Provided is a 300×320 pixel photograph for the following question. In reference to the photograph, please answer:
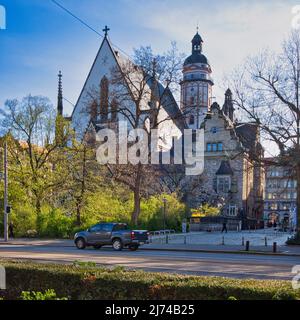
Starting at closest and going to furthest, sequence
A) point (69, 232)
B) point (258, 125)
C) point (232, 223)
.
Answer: point (258, 125) → point (69, 232) → point (232, 223)

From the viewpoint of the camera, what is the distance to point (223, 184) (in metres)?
65.1

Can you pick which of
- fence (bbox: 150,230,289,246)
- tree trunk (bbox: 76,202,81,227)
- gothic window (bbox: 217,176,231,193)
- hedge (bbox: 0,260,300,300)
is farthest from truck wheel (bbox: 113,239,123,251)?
gothic window (bbox: 217,176,231,193)

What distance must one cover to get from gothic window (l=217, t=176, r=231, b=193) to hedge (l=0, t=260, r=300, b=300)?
188 ft

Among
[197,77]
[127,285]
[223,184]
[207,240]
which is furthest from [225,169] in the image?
[127,285]

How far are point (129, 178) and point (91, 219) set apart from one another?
468cm

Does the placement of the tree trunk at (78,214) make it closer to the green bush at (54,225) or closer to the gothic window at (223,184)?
the green bush at (54,225)

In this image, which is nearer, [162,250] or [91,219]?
[162,250]

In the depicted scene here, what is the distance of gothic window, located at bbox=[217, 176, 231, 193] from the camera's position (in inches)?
→ 2547

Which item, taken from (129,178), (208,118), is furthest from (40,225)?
(208,118)

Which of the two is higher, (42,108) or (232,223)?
(42,108)

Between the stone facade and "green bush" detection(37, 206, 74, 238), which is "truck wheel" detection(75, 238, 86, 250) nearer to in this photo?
"green bush" detection(37, 206, 74, 238)
